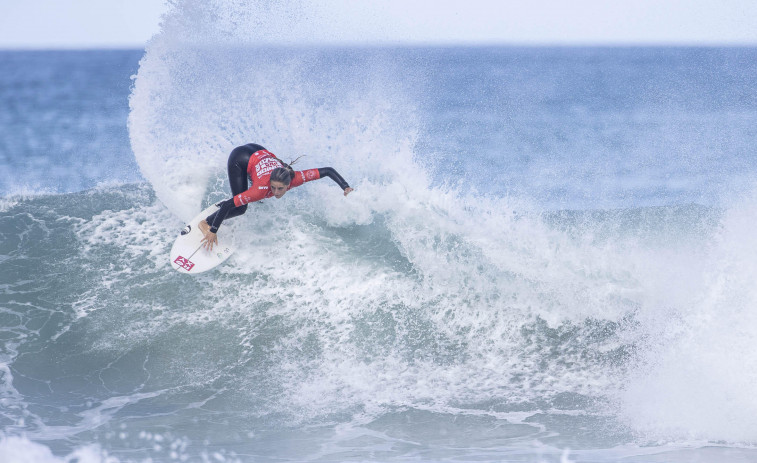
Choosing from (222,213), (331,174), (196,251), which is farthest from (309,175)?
(196,251)

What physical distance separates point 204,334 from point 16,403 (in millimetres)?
1614

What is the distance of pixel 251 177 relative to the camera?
5699mm

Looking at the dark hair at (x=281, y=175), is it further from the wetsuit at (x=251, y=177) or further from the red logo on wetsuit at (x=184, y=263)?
the red logo on wetsuit at (x=184, y=263)

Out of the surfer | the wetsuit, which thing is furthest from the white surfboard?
the wetsuit

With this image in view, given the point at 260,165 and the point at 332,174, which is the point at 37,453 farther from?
the point at 332,174

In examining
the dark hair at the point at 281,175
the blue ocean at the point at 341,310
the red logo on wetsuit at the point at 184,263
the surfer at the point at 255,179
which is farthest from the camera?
the red logo on wetsuit at the point at 184,263

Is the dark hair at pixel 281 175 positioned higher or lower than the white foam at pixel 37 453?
higher

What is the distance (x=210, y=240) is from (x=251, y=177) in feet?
2.61

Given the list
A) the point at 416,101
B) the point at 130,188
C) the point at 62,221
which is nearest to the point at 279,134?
the point at 130,188

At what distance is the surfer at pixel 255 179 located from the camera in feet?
16.9

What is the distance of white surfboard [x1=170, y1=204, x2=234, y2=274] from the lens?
19.8 ft

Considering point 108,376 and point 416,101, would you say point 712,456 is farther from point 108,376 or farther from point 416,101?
point 416,101

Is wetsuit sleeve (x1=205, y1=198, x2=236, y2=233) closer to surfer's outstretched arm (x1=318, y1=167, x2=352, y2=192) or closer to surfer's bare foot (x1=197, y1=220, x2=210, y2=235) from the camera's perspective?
surfer's bare foot (x1=197, y1=220, x2=210, y2=235)

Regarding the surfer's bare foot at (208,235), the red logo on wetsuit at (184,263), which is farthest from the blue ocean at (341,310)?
the surfer's bare foot at (208,235)
